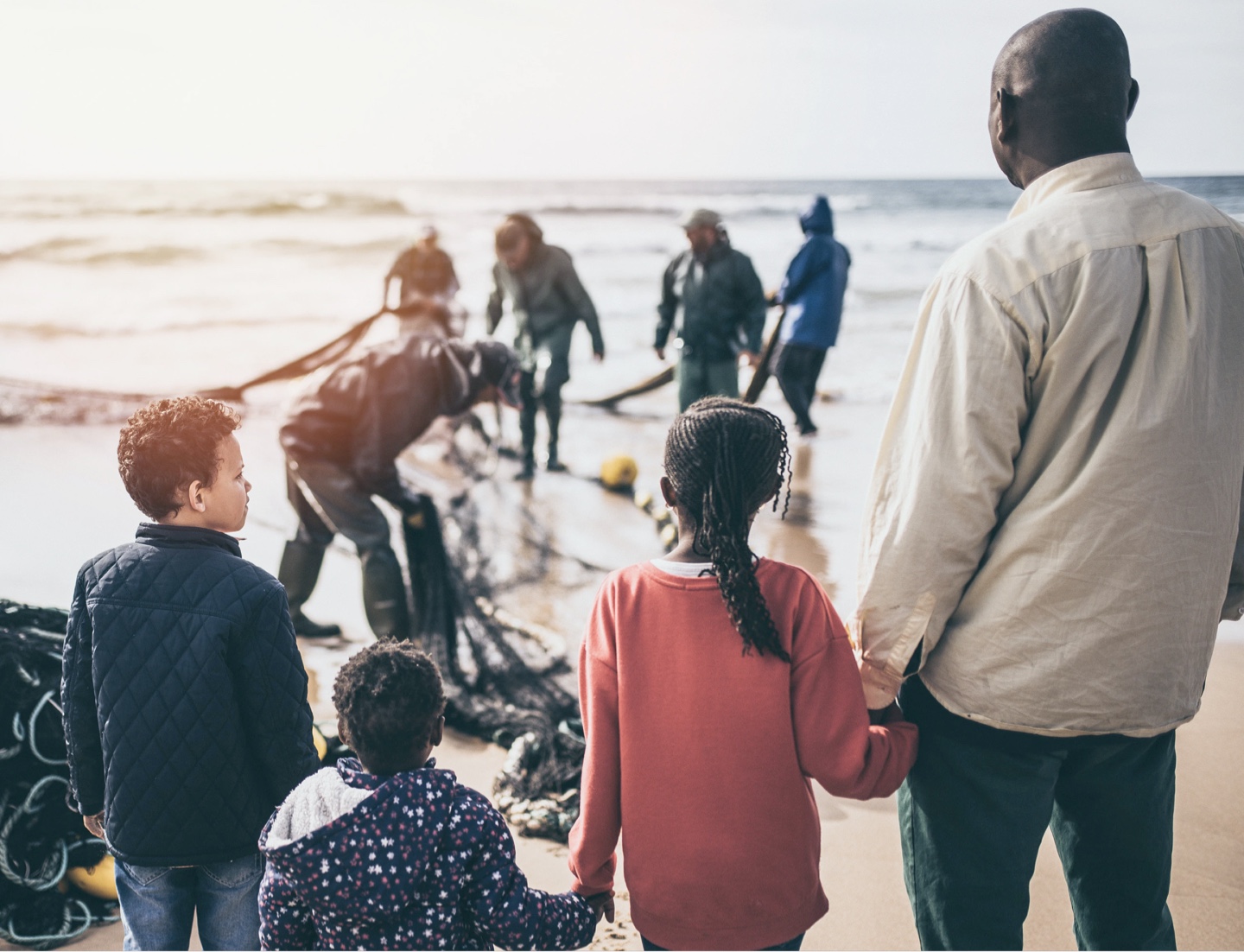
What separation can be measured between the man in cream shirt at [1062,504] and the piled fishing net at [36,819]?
2.12m

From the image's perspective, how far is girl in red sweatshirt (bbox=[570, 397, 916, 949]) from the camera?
1590 millimetres

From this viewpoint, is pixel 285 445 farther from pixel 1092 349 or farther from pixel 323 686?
pixel 1092 349

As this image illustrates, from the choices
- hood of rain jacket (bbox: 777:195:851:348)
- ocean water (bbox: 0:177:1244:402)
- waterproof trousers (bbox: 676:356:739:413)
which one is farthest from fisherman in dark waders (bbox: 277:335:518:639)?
ocean water (bbox: 0:177:1244:402)

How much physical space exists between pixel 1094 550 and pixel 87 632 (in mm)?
1759

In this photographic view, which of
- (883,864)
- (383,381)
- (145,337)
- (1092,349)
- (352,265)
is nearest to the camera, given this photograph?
(1092,349)

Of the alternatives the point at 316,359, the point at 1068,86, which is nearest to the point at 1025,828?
the point at 1068,86

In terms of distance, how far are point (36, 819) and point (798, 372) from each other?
6326 millimetres

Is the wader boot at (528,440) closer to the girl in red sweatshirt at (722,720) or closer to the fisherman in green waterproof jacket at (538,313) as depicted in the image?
the fisherman in green waterproof jacket at (538,313)

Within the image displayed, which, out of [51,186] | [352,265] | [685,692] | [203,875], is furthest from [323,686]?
[51,186]

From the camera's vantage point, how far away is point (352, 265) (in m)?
19.6

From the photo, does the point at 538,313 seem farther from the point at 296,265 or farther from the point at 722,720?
the point at 296,265

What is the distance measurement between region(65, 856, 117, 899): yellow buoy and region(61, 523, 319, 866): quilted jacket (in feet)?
2.90

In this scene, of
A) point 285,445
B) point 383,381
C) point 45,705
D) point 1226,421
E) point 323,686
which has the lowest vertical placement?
point 323,686

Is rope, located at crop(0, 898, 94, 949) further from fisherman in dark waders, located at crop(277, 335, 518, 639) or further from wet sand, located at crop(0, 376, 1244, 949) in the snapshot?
fisherman in dark waders, located at crop(277, 335, 518, 639)
